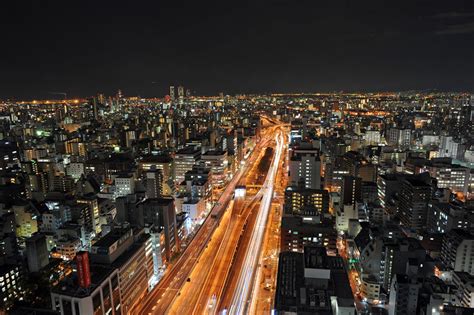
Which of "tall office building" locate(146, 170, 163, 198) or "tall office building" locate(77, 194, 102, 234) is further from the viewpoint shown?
"tall office building" locate(146, 170, 163, 198)

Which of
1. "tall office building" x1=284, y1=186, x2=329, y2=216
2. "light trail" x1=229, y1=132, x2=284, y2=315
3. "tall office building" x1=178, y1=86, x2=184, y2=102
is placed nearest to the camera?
"light trail" x1=229, y1=132, x2=284, y2=315

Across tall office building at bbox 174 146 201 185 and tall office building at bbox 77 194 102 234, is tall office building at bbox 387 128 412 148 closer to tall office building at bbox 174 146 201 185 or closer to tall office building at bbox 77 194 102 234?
tall office building at bbox 174 146 201 185

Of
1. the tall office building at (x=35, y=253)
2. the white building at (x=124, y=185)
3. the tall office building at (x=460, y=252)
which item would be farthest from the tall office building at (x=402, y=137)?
the tall office building at (x=35, y=253)

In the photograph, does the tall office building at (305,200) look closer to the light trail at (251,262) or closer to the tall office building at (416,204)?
the light trail at (251,262)

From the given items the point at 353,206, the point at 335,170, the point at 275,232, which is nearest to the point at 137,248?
the point at 275,232

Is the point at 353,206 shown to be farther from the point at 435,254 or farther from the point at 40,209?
the point at 40,209

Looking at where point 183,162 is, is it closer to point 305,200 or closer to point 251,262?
point 305,200

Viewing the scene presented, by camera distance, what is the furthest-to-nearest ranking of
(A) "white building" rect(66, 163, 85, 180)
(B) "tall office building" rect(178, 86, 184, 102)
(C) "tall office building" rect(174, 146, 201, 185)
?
(B) "tall office building" rect(178, 86, 184, 102) → (A) "white building" rect(66, 163, 85, 180) → (C) "tall office building" rect(174, 146, 201, 185)

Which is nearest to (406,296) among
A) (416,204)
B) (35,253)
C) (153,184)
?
(416,204)

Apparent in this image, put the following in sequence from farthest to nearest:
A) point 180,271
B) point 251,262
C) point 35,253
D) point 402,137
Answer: point 402,137, point 251,262, point 180,271, point 35,253

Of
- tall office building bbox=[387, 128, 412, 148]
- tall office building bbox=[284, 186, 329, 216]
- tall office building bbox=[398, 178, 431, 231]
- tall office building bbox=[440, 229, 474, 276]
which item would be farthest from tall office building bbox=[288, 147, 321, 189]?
tall office building bbox=[387, 128, 412, 148]

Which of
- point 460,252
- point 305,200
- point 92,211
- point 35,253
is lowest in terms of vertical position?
point 460,252

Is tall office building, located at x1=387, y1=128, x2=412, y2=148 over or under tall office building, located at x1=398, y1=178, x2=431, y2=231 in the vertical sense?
over
